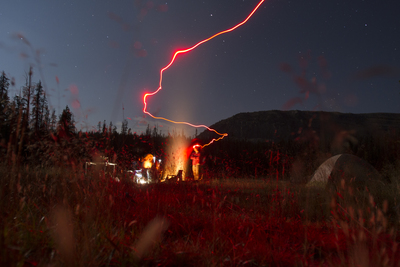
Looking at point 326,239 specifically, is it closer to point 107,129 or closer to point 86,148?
point 107,129

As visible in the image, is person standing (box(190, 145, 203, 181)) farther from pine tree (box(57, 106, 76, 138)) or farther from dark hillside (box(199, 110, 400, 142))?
dark hillside (box(199, 110, 400, 142))

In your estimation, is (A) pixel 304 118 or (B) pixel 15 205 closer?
(B) pixel 15 205

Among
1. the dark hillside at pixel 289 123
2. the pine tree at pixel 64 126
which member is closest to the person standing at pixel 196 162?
the pine tree at pixel 64 126

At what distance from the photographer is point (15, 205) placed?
115 inches

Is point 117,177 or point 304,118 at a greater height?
point 304,118

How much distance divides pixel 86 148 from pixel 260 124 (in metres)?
53.5

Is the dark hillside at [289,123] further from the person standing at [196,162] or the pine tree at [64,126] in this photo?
the pine tree at [64,126]

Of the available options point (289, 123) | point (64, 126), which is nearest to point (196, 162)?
point (64, 126)

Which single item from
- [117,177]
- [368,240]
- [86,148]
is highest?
[86,148]

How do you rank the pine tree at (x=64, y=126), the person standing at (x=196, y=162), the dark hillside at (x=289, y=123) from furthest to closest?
1. the dark hillside at (x=289, y=123)
2. the person standing at (x=196, y=162)
3. the pine tree at (x=64, y=126)

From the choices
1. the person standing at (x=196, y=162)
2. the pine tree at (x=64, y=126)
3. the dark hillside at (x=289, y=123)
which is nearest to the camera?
the pine tree at (x=64, y=126)

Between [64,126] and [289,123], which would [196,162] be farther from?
[289,123]

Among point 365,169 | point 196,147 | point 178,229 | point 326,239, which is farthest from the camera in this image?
point 196,147

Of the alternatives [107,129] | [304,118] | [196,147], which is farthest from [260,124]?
[107,129]
